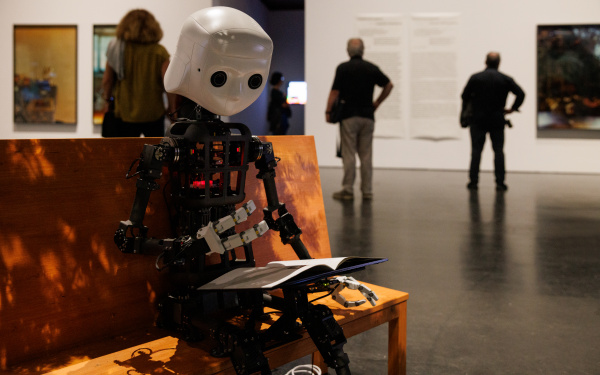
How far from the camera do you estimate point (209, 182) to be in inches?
58.5

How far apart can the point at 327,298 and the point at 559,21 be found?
31.3ft

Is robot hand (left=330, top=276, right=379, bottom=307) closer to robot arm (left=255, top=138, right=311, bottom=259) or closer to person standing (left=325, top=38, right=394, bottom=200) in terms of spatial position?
Answer: robot arm (left=255, top=138, right=311, bottom=259)

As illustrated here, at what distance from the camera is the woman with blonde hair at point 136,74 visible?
141 inches

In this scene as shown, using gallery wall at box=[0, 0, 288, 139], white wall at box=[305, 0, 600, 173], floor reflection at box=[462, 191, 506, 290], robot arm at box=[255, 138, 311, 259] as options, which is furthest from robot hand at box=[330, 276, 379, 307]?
white wall at box=[305, 0, 600, 173]

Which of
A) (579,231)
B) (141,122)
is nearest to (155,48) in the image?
(141,122)

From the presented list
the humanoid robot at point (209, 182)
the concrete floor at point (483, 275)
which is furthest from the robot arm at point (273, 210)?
the concrete floor at point (483, 275)

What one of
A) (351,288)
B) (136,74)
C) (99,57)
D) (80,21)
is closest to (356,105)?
(136,74)

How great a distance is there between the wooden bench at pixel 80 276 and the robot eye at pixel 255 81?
1.01ft

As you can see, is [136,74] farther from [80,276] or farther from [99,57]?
[99,57]

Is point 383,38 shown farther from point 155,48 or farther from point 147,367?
point 147,367

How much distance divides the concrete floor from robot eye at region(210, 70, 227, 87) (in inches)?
44.6

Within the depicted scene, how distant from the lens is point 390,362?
182cm

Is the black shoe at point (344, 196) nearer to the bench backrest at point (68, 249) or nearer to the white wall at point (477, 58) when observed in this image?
the white wall at point (477, 58)

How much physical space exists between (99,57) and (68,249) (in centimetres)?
894
